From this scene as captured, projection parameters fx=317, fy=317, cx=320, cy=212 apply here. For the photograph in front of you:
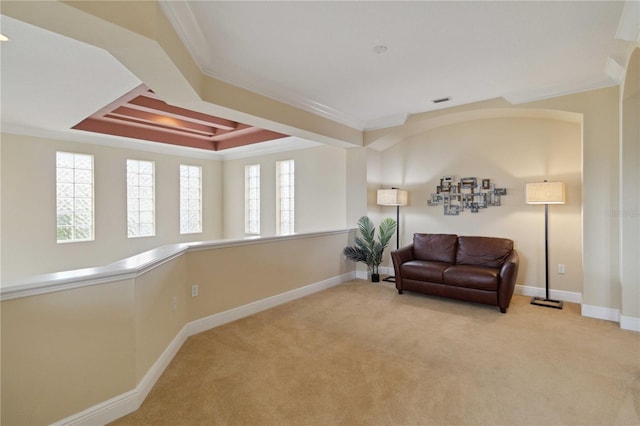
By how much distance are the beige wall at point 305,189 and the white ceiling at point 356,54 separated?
6.22 feet

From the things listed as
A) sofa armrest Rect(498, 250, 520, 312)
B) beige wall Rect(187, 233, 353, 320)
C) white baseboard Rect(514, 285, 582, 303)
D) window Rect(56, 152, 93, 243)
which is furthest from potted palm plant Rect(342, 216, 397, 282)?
window Rect(56, 152, 93, 243)

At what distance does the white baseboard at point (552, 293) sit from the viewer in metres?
4.21

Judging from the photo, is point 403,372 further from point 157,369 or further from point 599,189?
point 599,189

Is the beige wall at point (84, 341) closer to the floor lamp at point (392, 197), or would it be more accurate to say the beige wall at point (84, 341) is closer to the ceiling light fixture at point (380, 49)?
the ceiling light fixture at point (380, 49)

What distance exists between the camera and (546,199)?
3.91 meters

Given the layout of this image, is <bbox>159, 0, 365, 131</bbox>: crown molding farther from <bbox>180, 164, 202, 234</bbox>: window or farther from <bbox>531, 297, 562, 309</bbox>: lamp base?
<bbox>180, 164, 202, 234</bbox>: window

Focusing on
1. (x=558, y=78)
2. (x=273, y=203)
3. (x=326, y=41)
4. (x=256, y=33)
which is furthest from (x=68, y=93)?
(x=558, y=78)

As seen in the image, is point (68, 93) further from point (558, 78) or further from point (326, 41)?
point (558, 78)

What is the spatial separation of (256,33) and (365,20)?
0.90m

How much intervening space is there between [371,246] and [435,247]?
1022 millimetres

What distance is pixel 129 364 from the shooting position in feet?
6.75

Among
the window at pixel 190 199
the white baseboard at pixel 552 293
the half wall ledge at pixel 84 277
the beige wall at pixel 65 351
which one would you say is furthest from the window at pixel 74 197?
the white baseboard at pixel 552 293

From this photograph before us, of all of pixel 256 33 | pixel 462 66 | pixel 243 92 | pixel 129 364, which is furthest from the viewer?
pixel 243 92

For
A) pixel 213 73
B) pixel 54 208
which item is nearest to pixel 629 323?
pixel 213 73
